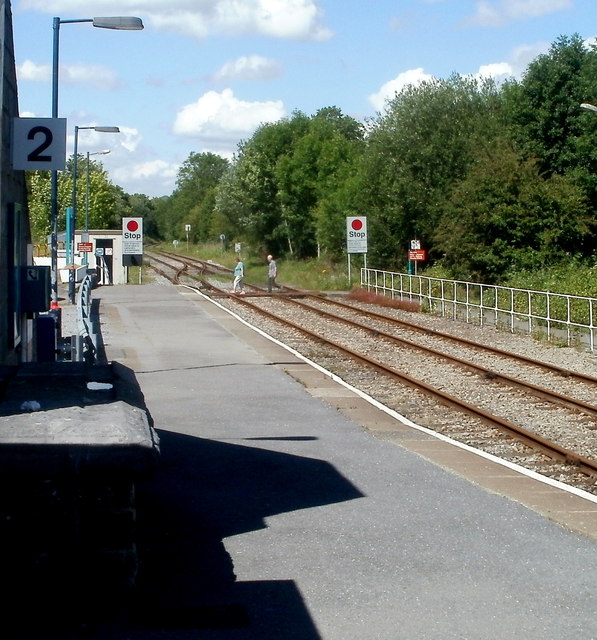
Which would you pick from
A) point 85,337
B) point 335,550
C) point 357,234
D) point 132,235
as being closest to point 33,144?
point 85,337

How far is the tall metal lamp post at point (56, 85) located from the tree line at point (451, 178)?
17.9 metres

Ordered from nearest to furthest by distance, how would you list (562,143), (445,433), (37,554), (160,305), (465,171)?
(37,554) < (445,433) < (160,305) < (562,143) < (465,171)

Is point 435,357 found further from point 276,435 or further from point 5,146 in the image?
point 5,146

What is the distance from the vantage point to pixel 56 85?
23.5m

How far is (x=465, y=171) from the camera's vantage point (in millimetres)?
51719

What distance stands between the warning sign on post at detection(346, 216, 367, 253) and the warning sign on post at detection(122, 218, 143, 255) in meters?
7.77

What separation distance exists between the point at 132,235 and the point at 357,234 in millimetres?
8356

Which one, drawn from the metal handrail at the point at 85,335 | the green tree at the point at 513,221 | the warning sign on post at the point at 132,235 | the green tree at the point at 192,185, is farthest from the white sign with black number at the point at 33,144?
Answer: the green tree at the point at 192,185

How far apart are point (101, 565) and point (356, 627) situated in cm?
126

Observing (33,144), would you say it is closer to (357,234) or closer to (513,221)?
(513,221)

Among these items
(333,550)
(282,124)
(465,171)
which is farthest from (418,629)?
(282,124)

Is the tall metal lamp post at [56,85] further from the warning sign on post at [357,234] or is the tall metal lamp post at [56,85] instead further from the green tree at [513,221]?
the green tree at [513,221]

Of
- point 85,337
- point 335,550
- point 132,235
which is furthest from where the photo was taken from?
point 132,235

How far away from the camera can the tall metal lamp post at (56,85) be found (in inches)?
764
